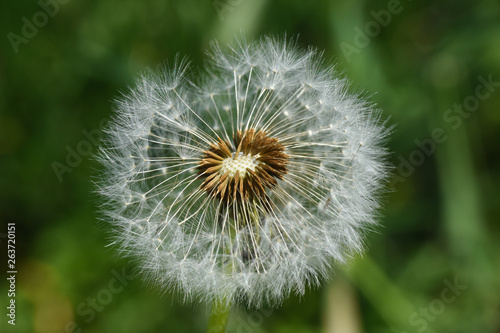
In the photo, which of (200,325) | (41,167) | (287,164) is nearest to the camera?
(287,164)

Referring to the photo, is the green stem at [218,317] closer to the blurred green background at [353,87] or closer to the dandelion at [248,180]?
the dandelion at [248,180]

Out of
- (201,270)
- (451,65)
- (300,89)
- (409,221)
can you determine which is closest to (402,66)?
(451,65)

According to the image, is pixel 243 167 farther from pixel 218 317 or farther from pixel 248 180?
pixel 218 317

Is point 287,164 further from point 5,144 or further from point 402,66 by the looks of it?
point 5,144

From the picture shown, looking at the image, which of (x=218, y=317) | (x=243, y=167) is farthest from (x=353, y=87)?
(x=218, y=317)

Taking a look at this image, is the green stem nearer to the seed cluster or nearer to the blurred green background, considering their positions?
the seed cluster
